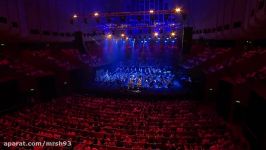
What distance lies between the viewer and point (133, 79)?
29344 mm

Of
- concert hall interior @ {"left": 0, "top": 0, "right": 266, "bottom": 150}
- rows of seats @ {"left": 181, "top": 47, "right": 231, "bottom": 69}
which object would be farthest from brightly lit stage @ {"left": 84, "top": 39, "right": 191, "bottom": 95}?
rows of seats @ {"left": 181, "top": 47, "right": 231, "bottom": 69}

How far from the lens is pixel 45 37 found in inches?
1043

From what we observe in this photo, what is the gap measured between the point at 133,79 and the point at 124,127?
590 inches

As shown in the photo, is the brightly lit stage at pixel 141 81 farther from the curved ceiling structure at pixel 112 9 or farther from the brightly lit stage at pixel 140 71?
the curved ceiling structure at pixel 112 9

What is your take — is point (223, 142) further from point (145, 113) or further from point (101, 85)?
point (101, 85)

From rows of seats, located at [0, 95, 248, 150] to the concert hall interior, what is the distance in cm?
7

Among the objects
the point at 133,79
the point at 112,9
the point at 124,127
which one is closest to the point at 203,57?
the point at 133,79

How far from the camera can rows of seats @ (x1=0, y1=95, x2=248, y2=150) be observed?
11.8 meters

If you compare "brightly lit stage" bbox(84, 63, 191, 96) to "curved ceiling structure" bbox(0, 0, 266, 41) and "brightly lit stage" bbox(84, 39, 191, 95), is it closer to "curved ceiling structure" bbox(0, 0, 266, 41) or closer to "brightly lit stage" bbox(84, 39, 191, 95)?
"brightly lit stage" bbox(84, 39, 191, 95)

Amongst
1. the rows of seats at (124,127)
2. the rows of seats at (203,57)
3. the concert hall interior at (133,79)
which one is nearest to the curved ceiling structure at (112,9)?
the concert hall interior at (133,79)

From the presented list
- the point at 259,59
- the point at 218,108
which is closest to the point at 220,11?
the point at 259,59

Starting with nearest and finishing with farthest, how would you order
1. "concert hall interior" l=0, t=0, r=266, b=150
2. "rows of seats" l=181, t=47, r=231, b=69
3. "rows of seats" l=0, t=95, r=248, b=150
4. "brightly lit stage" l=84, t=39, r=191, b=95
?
"rows of seats" l=0, t=95, r=248, b=150
"concert hall interior" l=0, t=0, r=266, b=150
"rows of seats" l=181, t=47, r=231, b=69
"brightly lit stage" l=84, t=39, r=191, b=95

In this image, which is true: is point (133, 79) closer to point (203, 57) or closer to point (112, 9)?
point (203, 57)

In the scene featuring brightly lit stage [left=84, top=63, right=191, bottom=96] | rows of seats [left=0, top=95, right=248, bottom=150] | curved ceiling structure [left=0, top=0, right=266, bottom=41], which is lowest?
rows of seats [left=0, top=95, right=248, bottom=150]
